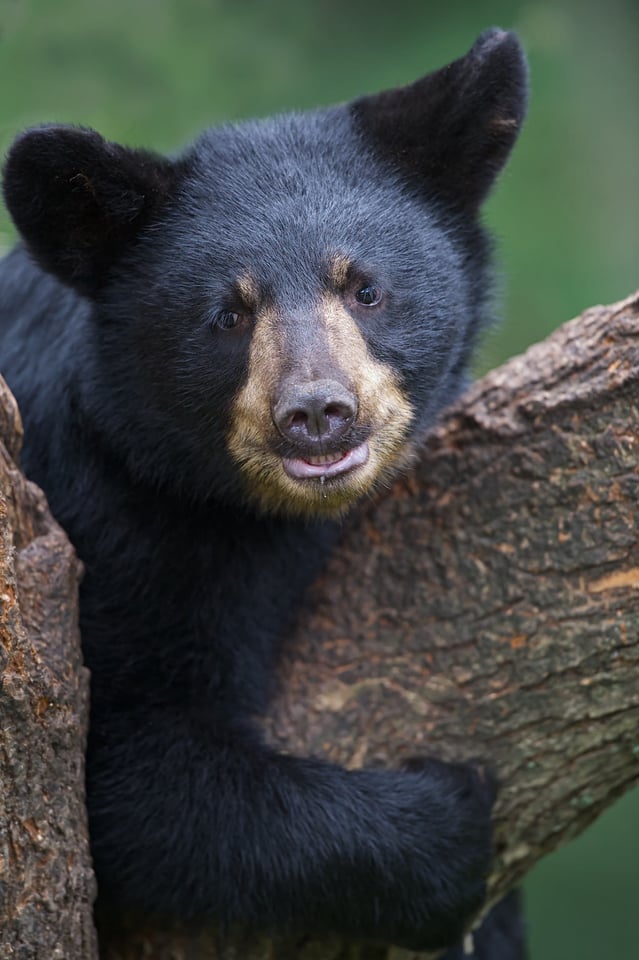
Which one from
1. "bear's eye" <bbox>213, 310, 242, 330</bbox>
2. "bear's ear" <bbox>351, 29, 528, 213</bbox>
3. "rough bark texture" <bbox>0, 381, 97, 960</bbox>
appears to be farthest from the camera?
"bear's ear" <bbox>351, 29, 528, 213</bbox>

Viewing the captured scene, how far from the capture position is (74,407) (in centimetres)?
376

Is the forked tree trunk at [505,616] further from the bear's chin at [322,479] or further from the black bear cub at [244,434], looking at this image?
the bear's chin at [322,479]

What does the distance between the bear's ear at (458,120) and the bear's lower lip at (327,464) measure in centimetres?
97

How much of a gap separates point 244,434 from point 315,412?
373 millimetres

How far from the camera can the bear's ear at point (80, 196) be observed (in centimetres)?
337

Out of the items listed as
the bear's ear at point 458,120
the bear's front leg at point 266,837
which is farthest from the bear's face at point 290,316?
the bear's front leg at point 266,837

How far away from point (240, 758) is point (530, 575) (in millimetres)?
970

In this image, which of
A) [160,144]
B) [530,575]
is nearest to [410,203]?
[530,575]

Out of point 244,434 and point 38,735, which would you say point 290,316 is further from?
point 38,735

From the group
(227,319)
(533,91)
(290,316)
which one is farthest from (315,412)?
(533,91)

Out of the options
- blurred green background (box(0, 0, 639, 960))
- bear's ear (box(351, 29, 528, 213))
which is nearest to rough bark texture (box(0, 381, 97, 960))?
bear's ear (box(351, 29, 528, 213))

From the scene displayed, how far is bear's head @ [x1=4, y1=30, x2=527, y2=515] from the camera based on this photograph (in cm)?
340

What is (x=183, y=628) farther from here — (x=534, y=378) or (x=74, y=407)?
(x=534, y=378)

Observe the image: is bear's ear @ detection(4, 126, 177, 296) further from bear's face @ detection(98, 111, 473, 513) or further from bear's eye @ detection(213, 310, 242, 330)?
bear's eye @ detection(213, 310, 242, 330)
